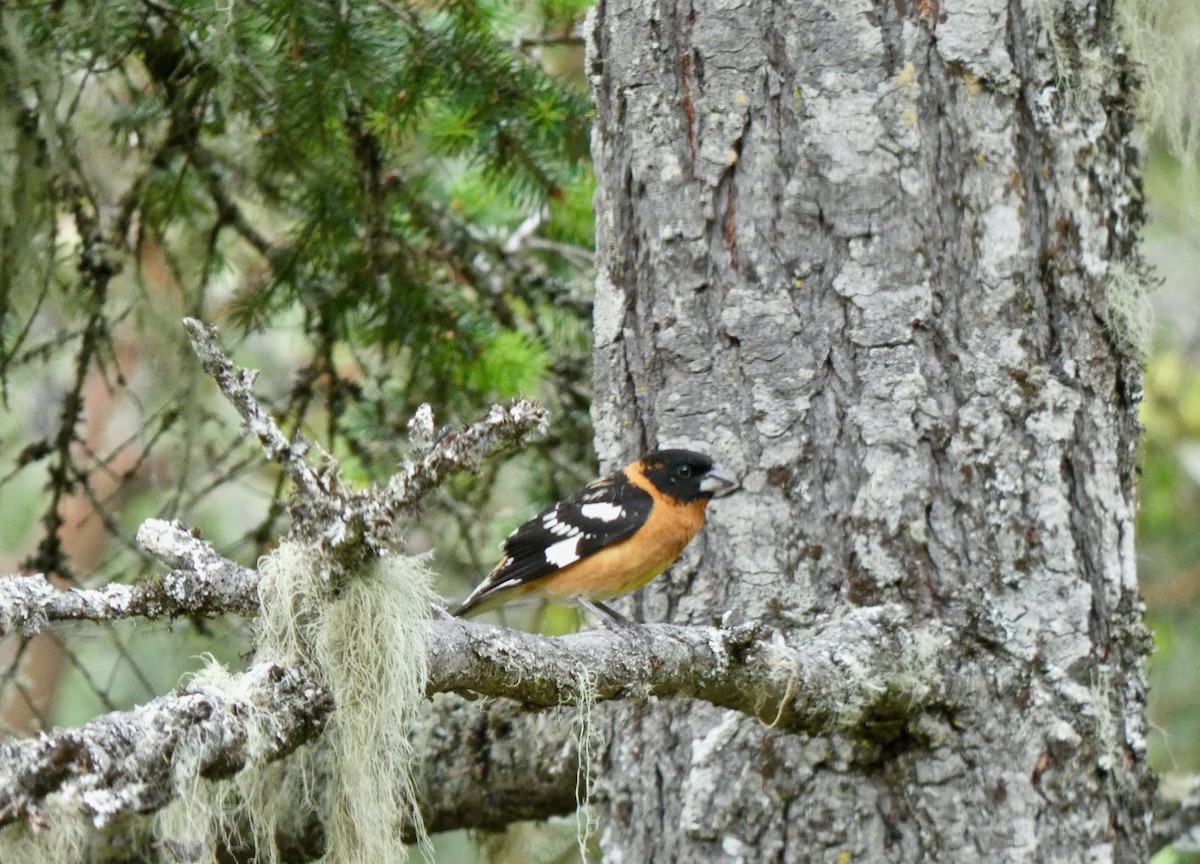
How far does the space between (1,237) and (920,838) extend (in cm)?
318

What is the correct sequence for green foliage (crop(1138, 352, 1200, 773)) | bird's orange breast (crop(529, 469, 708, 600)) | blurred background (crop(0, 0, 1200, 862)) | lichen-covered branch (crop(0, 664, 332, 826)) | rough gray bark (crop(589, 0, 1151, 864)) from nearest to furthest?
lichen-covered branch (crop(0, 664, 332, 826)) < rough gray bark (crop(589, 0, 1151, 864)) < bird's orange breast (crop(529, 469, 708, 600)) < blurred background (crop(0, 0, 1200, 862)) < green foliage (crop(1138, 352, 1200, 773))

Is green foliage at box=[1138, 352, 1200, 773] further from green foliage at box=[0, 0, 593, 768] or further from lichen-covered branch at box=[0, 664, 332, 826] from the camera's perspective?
lichen-covered branch at box=[0, 664, 332, 826]

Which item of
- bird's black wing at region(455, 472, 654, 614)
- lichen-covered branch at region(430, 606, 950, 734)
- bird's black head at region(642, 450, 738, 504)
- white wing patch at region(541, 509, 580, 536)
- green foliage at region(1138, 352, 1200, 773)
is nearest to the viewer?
lichen-covered branch at region(430, 606, 950, 734)

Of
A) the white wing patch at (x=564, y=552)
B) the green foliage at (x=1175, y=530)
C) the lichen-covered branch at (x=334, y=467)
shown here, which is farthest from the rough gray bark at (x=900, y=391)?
the green foliage at (x=1175, y=530)

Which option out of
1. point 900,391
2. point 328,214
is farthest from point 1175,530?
point 328,214

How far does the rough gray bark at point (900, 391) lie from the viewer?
3309 millimetres

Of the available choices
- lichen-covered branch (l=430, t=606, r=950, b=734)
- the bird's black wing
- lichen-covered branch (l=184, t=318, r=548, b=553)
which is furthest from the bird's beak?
lichen-covered branch (l=184, t=318, r=548, b=553)

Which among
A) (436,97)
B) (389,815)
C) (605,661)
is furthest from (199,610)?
(436,97)

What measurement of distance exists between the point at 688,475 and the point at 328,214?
1.66 meters

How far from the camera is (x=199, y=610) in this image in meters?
2.09

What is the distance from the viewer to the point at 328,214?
14.5 ft

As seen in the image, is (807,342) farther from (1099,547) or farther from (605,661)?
(605,661)

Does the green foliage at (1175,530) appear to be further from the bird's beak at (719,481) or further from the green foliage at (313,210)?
the bird's beak at (719,481)

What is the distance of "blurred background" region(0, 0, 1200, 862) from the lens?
3947 mm
